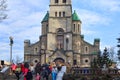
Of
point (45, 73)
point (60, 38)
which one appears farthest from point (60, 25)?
point (45, 73)

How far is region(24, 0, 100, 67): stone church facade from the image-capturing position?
110750 millimetres

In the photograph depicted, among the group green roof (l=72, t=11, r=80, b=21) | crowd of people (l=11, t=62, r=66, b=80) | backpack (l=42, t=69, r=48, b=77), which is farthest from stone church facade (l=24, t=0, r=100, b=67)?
backpack (l=42, t=69, r=48, b=77)

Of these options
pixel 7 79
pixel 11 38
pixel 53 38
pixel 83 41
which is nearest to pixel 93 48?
pixel 83 41

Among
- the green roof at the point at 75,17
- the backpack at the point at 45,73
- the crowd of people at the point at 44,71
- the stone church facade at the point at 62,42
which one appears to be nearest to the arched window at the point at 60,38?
the stone church facade at the point at 62,42

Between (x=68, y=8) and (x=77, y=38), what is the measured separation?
7.75 metres

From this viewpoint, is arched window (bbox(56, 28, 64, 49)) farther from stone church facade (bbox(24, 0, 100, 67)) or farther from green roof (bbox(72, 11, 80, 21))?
green roof (bbox(72, 11, 80, 21))

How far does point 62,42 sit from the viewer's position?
11194cm

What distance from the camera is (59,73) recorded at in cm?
2952

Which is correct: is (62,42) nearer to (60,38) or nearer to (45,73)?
(60,38)

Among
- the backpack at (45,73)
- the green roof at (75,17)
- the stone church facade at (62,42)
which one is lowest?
the backpack at (45,73)

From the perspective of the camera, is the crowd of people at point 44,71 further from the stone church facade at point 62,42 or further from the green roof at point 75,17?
the green roof at point 75,17

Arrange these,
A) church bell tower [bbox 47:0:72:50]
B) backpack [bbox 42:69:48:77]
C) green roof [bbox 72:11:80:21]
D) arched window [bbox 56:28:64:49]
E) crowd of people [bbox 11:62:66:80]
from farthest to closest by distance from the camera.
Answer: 1. green roof [bbox 72:11:80:21]
2. arched window [bbox 56:28:64:49]
3. church bell tower [bbox 47:0:72:50]
4. backpack [bbox 42:69:48:77]
5. crowd of people [bbox 11:62:66:80]

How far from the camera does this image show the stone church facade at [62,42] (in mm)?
110750

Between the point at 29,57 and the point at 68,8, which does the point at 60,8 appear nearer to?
the point at 68,8
